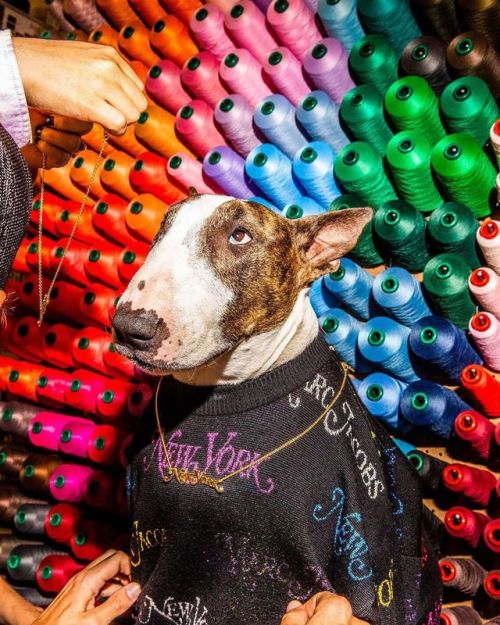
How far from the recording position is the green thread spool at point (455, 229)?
1526 millimetres

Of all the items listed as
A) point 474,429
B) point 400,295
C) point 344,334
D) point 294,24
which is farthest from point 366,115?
point 474,429

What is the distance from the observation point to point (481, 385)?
58.7 inches

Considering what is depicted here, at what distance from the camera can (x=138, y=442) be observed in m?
1.36

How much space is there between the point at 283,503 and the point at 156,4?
1.84 meters

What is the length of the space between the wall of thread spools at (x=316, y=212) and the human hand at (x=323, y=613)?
669 millimetres

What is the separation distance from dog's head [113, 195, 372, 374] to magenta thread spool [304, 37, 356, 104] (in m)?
0.67

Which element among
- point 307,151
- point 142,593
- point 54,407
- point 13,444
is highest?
point 307,151

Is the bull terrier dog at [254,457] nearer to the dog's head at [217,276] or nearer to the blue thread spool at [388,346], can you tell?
the dog's head at [217,276]

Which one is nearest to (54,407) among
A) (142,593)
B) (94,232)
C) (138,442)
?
(94,232)

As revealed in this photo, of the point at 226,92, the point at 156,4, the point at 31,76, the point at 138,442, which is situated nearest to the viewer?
the point at 31,76

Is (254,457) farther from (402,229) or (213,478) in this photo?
(402,229)

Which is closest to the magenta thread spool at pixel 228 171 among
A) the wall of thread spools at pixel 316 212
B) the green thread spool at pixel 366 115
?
the wall of thread spools at pixel 316 212

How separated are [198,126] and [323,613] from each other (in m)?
1.50

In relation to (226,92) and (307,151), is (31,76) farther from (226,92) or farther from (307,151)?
(226,92)
